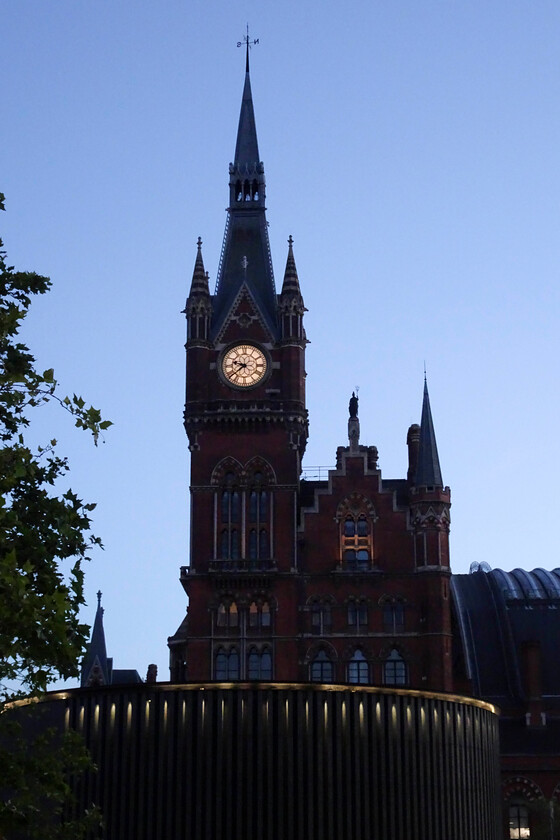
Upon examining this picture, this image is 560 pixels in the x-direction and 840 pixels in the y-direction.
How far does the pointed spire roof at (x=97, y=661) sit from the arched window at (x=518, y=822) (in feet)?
125

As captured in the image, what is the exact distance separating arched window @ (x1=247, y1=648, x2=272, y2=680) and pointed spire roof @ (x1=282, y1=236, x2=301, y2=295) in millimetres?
24846

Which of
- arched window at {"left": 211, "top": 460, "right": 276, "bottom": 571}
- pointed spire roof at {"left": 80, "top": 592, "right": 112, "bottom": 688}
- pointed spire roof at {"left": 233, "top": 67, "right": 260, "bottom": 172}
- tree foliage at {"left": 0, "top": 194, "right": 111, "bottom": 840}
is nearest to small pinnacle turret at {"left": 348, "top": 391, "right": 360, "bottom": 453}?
arched window at {"left": 211, "top": 460, "right": 276, "bottom": 571}

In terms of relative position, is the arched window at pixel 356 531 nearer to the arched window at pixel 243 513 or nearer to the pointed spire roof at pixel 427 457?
the pointed spire roof at pixel 427 457

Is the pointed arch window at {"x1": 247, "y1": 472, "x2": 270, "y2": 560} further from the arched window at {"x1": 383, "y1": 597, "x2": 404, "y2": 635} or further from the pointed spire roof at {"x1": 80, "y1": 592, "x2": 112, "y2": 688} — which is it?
the pointed spire roof at {"x1": 80, "y1": 592, "x2": 112, "y2": 688}

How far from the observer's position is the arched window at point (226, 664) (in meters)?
82.0

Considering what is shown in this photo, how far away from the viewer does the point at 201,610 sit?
272 feet

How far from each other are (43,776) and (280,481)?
2296 inches

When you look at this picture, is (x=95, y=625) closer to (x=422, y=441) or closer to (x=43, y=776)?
(x=422, y=441)

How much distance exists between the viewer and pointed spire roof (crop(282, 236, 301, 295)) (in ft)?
295

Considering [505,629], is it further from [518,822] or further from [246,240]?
[246,240]

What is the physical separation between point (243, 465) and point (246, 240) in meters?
18.5

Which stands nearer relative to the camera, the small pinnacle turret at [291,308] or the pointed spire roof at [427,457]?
the pointed spire roof at [427,457]

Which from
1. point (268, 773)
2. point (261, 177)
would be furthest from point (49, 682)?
point (261, 177)

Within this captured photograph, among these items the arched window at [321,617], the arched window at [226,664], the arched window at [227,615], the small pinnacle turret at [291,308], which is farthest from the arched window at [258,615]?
the small pinnacle turret at [291,308]
